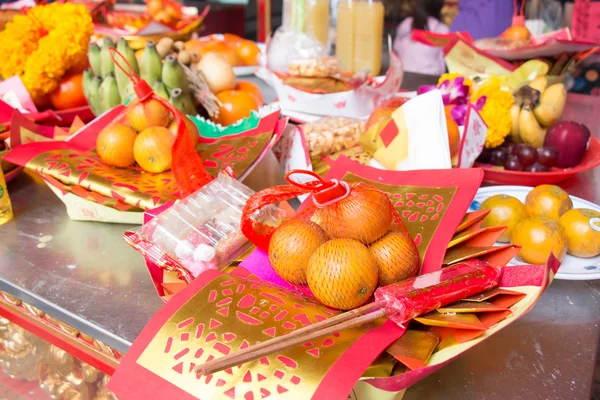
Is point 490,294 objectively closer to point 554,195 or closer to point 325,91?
point 554,195

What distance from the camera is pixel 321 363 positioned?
1.85ft

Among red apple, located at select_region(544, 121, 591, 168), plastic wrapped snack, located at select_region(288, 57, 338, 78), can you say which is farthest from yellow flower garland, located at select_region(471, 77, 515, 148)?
A: plastic wrapped snack, located at select_region(288, 57, 338, 78)

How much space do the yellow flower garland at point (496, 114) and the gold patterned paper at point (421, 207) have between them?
1.75 feet

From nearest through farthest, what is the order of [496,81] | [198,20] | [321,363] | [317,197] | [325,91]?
[321,363]
[317,197]
[496,81]
[325,91]
[198,20]

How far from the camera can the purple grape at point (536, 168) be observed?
1.27 metres

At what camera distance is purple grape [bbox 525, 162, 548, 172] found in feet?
4.17

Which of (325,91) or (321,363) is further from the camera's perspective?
(325,91)

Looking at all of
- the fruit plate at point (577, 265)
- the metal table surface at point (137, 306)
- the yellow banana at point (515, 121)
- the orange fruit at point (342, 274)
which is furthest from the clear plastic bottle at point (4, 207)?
the yellow banana at point (515, 121)

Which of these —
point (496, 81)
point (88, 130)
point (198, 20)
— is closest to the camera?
point (88, 130)

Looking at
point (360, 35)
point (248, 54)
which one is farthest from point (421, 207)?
point (248, 54)

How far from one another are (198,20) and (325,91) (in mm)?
975

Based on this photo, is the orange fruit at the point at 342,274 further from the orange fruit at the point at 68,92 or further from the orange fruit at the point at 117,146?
the orange fruit at the point at 68,92

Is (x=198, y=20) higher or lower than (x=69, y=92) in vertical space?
higher

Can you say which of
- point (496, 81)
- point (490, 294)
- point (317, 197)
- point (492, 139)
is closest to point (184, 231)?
point (317, 197)
